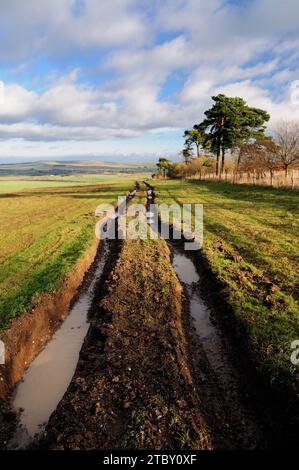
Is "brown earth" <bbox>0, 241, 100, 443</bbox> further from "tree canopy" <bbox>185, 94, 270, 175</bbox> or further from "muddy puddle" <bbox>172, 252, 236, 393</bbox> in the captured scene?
"tree canopy" <bbox>185, 94, 270, 175</bbox>

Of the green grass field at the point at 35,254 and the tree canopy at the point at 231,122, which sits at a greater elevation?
the tree canopy at the point at 231,122

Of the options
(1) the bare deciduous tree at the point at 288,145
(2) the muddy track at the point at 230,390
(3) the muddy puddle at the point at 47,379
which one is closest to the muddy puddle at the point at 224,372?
(2) the muddy track at the point at 230,390

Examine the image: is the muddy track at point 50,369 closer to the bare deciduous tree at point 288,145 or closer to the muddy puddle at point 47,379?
the muddy puddle at point 47,379

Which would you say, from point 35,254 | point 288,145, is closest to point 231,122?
point 288,145

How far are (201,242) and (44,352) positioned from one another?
472 inches

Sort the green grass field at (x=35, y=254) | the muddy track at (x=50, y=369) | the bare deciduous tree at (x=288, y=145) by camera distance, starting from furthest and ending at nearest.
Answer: the bare deciduous tree at (x=288, y=145) → the green grass field at (x=35, y=254) → the muddy track at (x=50, y=369)

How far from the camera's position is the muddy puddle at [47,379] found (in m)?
7.34

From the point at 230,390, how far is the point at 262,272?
288 inches

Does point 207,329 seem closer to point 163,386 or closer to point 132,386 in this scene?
point 163,386

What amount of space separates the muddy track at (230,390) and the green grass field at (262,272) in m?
0.39

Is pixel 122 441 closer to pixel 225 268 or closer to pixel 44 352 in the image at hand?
pixel 44 352

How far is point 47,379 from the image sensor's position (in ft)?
29.5

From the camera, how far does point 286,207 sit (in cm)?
2872
